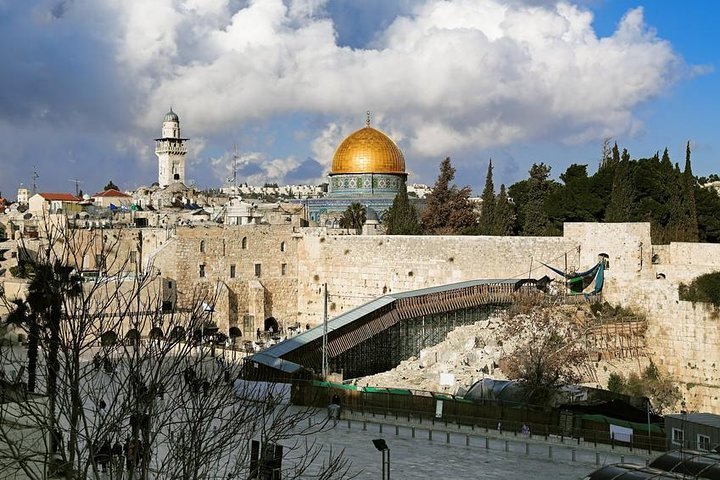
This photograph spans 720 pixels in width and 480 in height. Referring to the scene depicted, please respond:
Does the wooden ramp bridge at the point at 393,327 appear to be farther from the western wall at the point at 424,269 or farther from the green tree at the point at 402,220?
the green tree at the point at 402,220

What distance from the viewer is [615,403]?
54.0 feet

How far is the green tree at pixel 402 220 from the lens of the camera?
1209 inches

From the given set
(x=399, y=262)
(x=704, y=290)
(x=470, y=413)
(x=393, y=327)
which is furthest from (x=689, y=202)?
(x=470, y=413)

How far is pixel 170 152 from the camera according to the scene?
202 feet

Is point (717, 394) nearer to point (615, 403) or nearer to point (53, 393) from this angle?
point (615, 403)

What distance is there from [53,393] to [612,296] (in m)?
16.6

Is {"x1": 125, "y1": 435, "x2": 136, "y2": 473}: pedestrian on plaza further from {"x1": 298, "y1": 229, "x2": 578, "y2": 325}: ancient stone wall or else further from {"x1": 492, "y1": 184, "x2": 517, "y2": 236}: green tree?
{"x1": 492, "y1": 184, "x2": 517, "y2": 236}: green tree

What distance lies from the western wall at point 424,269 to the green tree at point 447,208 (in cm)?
592

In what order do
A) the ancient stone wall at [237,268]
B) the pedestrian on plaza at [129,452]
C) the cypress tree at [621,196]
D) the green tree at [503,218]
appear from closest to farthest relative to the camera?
the pedestrian on plaza at [129,452] → the cypress tree at [621,196] → the ancient stone wall at [237,268] → the green tree at [503,218]

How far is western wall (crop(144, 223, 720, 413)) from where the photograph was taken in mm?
20859

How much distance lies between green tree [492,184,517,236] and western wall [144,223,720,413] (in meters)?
3.28

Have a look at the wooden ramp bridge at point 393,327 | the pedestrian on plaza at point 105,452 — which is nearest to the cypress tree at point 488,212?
the wooden ramp bridge at point 393,327

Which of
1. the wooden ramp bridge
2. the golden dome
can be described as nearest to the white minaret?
the golden dome

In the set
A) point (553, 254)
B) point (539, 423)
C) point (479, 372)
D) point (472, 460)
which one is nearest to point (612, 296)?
point (553, 254)
